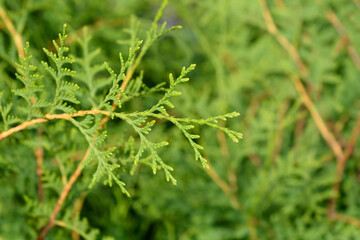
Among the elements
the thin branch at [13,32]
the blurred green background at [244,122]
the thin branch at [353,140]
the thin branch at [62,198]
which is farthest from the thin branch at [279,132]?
the thin branch at [13,32]

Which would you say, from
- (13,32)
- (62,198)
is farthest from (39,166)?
(13,32)

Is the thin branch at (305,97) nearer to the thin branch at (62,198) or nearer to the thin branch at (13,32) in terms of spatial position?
the thin branch at (62,198)

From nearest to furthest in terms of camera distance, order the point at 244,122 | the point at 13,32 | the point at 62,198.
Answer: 1. the point at 62,198
2. the point at 13,32
3. the point at 244,122

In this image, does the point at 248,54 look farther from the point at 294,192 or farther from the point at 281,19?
the point at 294,192

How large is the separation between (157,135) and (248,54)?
44 cm

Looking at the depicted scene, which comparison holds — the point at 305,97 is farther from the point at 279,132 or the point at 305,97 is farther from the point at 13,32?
the point at 13,32

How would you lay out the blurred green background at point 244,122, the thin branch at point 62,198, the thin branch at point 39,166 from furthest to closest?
the blurred green background at point 244,122, the thin branch at point 39,166, the thin branch at point 62,198

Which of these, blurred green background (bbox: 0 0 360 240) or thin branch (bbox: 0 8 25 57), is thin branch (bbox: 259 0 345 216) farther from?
thin branch (bbox: 0 8 25 57)

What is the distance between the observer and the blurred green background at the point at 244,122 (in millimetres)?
980

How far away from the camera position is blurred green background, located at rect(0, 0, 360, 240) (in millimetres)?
980

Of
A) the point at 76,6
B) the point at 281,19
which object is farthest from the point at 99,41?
the point at 281,19

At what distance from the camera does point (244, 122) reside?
124cm

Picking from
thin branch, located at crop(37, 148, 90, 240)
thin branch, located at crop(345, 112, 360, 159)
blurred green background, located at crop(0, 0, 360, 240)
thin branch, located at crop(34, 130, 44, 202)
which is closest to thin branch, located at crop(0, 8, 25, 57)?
blurred green background, located at crop(0, 0, 360, 240)

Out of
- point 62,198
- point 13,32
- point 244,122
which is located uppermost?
point 13,32
